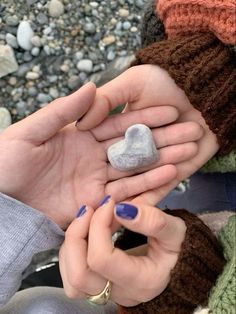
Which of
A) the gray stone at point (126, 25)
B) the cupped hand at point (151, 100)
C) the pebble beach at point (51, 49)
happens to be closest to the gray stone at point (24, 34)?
the pebble beach at point (51, 49)

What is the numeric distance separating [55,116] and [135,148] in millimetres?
146

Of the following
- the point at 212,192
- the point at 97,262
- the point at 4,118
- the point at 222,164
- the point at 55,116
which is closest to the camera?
the point at 97,262

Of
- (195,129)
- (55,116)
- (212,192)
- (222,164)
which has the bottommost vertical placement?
(212,192)

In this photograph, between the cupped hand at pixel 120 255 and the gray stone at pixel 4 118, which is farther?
the gray stone at pixel 4 118

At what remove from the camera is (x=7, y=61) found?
158 centimetres

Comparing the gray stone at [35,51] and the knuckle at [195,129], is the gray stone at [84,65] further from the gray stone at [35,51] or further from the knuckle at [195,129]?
the knuckle at [195,129]

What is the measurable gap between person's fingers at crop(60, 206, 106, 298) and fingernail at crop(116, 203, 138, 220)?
76 mm

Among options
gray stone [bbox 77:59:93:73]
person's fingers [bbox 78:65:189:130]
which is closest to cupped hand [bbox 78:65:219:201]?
person's fingers [bbox 78:65:189:130]

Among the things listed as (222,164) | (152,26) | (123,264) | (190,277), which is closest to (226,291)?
(190,277)

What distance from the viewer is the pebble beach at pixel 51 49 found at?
1.59 metres

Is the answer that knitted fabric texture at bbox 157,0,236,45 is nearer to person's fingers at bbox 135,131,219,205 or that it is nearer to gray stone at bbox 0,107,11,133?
person's fingers at bbox 135,131,219,205

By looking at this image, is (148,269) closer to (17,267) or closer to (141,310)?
(141,310)

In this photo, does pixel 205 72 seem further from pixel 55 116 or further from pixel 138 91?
pixel 55 116

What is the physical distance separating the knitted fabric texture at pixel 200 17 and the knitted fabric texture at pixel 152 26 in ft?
0.17
